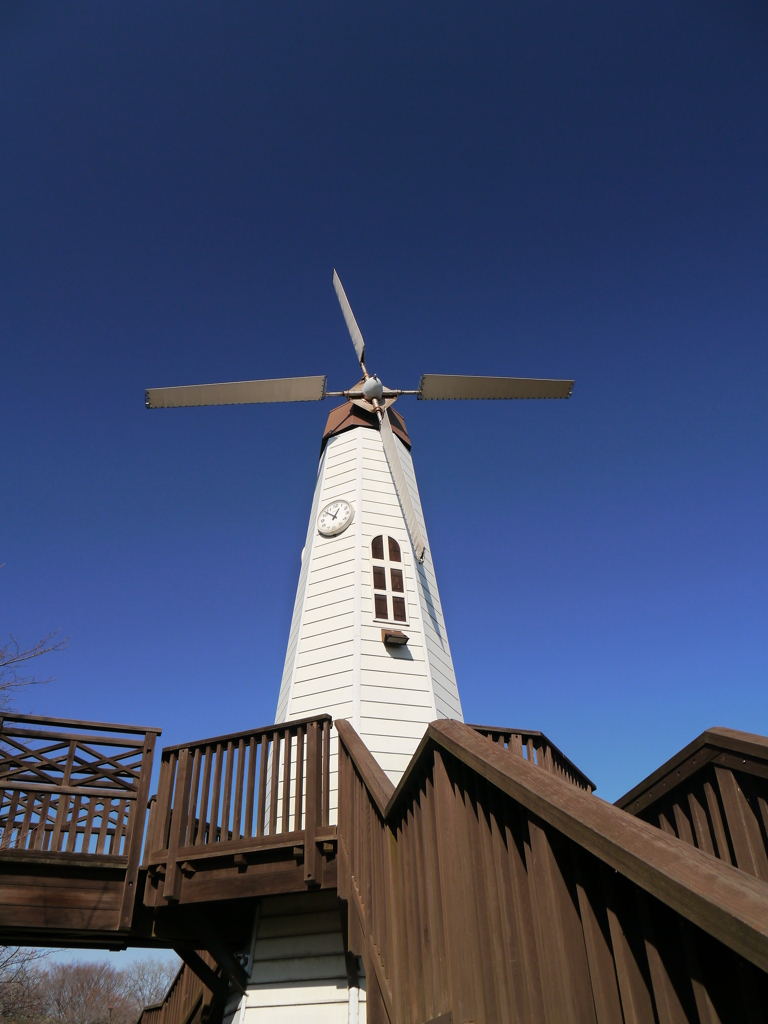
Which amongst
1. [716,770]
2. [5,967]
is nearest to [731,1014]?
[716,770]

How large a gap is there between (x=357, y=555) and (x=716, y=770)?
687 cm

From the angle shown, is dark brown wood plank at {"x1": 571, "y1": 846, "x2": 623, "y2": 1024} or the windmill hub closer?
dark brown wood plank at {"x1": 571, "y1": 846, "x2": 623, "y2": 1024}

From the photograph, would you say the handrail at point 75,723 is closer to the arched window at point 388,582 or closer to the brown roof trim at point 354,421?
the arched window at point 388,582

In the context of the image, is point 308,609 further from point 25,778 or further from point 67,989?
point 67,989

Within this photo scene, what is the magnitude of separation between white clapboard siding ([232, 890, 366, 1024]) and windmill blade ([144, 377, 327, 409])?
8.49 meters

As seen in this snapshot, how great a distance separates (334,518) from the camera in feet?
33.9

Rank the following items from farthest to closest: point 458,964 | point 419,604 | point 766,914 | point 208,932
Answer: point 419,604, point 208,932, point 458,964, point 766,914

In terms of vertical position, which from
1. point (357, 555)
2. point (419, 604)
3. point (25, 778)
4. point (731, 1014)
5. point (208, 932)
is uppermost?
point (357, 555)

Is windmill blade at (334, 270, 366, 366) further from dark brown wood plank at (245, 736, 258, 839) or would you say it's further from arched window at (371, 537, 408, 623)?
dark brown wood plank at (245, 736, 258, 839)

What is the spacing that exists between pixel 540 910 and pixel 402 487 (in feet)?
28.7

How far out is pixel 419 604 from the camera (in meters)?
9.24

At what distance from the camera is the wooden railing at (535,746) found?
559 cm

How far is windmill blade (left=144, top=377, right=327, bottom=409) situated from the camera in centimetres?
1246

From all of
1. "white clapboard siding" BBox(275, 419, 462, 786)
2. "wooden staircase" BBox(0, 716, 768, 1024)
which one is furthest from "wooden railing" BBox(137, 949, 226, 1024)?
"white clapboard siding" BBox(275, 419, 462, 786)
